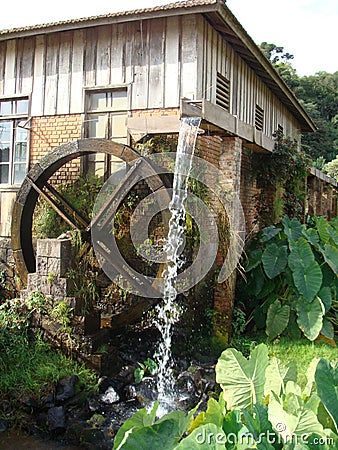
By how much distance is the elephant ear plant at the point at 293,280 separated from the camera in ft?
18.2

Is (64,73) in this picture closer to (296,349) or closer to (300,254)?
(300,254)

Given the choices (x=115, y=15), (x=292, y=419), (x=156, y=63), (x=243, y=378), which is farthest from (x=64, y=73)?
(x=292, y=419)

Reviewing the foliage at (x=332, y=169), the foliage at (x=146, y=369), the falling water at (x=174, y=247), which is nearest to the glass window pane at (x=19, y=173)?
the falling water at (x=174, y=247)

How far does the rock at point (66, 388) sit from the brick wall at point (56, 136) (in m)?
2.92

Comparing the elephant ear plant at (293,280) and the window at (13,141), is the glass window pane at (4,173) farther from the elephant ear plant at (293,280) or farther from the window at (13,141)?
the elephant ear plant at (293,280)

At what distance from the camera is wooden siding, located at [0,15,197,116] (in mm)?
6020

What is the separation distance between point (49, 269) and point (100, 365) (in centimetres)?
121

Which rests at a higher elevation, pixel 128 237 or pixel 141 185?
pixel 141 185

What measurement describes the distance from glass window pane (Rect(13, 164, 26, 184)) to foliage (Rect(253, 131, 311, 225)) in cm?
356

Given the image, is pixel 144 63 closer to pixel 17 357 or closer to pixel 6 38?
pixel 6 38

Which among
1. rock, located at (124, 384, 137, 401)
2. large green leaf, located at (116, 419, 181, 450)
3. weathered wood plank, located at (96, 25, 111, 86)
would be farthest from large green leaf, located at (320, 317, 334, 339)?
weathered wood plank, located at (96, 25, 111, 86)

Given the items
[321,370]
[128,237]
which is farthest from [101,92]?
[321,370]

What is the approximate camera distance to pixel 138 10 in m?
5.87

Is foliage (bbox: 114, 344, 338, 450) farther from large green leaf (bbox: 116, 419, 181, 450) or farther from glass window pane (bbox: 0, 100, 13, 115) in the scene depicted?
glass window pane (bbox: 0, 100, 13, 115)
